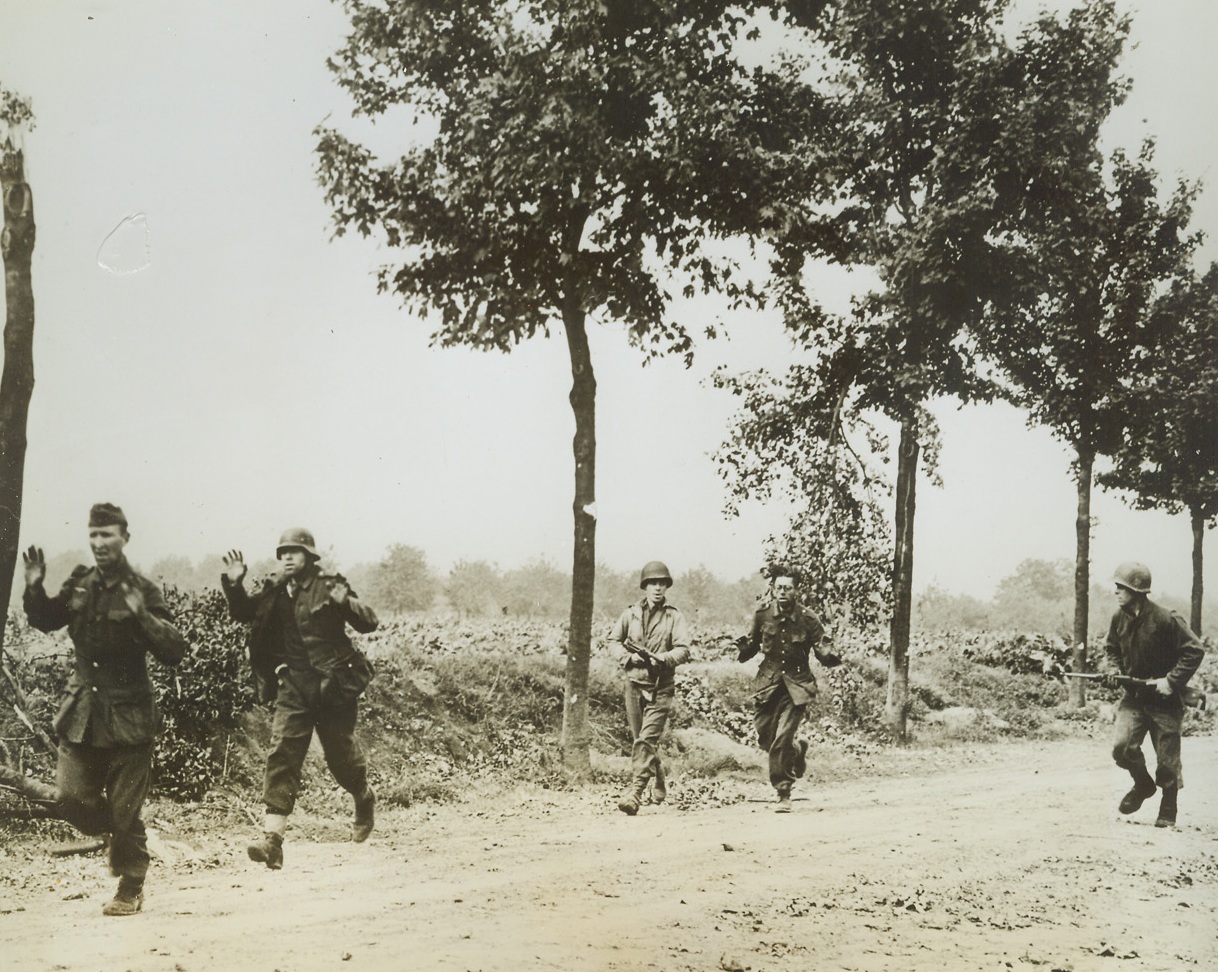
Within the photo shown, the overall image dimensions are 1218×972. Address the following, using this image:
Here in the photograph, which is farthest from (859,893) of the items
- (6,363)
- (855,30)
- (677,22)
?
(855,30)

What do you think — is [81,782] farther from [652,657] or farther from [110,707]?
[652,657]

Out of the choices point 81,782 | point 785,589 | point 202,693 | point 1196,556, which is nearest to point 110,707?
point 81,782

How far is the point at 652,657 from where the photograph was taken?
8203 millimetres

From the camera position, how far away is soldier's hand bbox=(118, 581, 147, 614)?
5.04 meters

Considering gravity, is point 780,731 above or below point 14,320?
below

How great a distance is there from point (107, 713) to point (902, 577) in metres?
8.19

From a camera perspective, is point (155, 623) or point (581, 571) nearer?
point (155, 623)

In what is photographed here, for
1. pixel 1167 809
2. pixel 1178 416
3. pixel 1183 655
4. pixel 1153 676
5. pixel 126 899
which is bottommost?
pixel 126 899

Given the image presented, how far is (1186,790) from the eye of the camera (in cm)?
788

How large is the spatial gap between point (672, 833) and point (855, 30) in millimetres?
7098

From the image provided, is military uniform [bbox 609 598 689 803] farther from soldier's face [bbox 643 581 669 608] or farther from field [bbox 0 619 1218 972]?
field [bbox 0 619 1218 972]

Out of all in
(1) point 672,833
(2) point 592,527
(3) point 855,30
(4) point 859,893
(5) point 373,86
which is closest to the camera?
(4) point 859,893

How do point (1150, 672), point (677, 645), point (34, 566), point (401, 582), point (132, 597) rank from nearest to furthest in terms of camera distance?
1. point (34, 566)
2. point (132, 597)
3. point (1150, 672)
4. point (401, 582)
5. point (677, 645)

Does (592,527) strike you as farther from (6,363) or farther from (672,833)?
(6,363)
